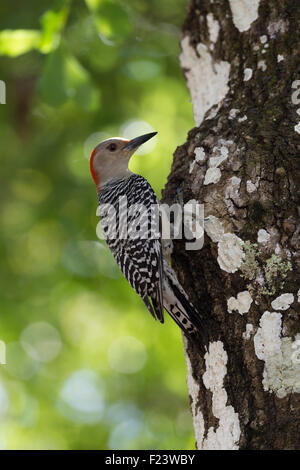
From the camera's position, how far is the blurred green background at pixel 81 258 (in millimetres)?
6883

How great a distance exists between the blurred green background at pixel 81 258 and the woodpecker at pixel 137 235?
3.81 ft

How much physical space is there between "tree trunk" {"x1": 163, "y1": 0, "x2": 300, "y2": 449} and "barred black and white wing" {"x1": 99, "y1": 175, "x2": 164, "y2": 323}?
0.96 feet

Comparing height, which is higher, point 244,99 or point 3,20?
point 3,20

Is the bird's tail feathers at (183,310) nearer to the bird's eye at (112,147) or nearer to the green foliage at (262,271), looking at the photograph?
the green foliage at (262,271)

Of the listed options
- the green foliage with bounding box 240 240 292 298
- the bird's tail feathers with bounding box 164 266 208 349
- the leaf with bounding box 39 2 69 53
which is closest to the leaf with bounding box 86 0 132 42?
the leaf with bounding box 39 2 69 53

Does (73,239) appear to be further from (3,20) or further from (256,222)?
(256,222)

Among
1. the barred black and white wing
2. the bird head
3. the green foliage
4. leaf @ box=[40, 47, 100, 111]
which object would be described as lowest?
the green foliage

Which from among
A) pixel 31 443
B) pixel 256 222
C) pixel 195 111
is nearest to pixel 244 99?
pixel 195 111

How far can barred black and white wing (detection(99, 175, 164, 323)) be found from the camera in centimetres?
419

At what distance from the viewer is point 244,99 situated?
402 centimetres

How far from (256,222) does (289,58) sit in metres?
1.38

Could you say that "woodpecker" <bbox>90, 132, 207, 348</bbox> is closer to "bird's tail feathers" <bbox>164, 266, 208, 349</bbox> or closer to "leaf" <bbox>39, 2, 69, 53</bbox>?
"bird's tail feathers" <bbox>164, 266, 208, 349</bbox>

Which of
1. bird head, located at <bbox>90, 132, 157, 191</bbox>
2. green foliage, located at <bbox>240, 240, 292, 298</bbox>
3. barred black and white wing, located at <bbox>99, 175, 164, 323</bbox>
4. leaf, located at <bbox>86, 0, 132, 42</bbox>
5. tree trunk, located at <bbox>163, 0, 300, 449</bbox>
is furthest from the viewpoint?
bird head, located at <bbox>90, 132, 157, 191</bbox>

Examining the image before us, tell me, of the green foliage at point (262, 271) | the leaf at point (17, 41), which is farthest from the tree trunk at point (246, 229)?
the leaf at point (17, 41)
